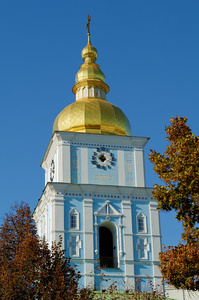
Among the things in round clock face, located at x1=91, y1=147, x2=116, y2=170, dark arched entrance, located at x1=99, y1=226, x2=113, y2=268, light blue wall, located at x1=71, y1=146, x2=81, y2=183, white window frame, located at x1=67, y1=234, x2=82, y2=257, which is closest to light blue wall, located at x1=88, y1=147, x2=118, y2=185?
round clock face, located at x1=91, y1=147, x2=116, y2=170

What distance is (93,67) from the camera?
109 feet

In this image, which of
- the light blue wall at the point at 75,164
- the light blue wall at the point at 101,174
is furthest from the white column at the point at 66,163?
the light blue wall at the point at 101,174

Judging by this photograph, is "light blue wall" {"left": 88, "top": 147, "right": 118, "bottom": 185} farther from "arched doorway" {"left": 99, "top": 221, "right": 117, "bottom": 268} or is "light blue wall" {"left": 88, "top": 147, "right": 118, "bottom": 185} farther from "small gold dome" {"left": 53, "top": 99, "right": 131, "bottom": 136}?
"arched doorway" {"left": 99, "top": 221, "right": 117, "bottom": 268}

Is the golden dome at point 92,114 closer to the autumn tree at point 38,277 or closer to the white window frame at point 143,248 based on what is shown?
A: the white window frame at point 143,248

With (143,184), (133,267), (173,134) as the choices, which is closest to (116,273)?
(133,267)

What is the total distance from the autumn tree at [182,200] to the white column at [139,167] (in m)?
13.2

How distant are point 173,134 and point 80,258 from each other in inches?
473

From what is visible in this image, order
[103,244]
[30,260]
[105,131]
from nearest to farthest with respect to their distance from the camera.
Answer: [30,260], [103,244], [105,131]

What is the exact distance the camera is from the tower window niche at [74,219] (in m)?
27.1

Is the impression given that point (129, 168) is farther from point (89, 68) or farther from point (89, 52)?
point (89, 52)

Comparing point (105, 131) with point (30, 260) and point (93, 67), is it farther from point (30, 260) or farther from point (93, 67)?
point (30, 260)

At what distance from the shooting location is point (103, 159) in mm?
29219

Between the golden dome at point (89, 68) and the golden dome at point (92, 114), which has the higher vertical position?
the golden dome at point (89, 68)

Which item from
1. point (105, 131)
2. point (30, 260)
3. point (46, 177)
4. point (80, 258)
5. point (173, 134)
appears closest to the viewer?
point (173, 134)
